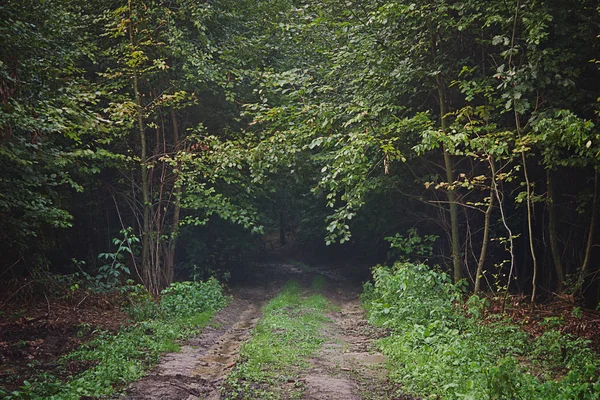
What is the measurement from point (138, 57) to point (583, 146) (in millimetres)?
9281

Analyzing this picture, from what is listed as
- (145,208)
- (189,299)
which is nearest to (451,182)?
(189,299)

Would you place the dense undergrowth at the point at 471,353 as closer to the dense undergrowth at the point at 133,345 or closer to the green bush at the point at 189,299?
the dense undergrowth at the point at 133,345

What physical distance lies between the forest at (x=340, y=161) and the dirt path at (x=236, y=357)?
31 centimetres

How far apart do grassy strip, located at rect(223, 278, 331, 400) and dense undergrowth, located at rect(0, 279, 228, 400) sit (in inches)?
55.1

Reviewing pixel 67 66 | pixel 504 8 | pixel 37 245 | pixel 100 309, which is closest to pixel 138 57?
pixel 67 66

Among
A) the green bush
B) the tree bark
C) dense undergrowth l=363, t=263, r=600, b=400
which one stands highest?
the tree bark

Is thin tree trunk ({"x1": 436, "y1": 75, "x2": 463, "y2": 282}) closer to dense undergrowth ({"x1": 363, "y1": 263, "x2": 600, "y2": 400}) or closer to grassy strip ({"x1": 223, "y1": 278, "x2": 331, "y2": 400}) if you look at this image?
dense undergrowth ({"x1": 363, "y1": 263, "x2": 600, "y2": 400})

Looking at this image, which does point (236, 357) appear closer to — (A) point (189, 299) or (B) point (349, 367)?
(B) point (349, 367)

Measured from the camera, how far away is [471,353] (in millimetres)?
5922

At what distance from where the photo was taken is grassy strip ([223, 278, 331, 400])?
577 centimetres

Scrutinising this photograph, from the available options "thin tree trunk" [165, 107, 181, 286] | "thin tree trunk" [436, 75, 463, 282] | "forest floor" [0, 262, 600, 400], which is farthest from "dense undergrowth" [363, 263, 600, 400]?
"thin tree trunk" [165, 107, 181, 286]

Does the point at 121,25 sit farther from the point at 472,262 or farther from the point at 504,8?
the point at 472,262

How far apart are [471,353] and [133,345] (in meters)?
5.17

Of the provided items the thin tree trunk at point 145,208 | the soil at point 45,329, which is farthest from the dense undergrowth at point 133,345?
the thin tree trunk at point 145,208
